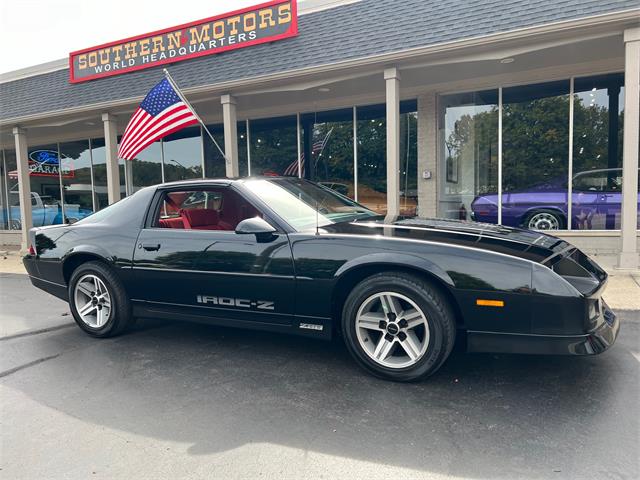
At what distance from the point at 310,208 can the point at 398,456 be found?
2174 millimetres

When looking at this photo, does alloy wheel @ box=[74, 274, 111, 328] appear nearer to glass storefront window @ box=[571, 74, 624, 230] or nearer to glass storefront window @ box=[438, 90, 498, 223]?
glass storefront window @ box=[438, 90, 498, 223]

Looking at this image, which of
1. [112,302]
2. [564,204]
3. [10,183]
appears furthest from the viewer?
[10,183]

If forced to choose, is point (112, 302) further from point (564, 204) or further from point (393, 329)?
point (564, 204)

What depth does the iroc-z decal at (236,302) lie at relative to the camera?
3590 millimetres

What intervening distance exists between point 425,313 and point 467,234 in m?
0.77

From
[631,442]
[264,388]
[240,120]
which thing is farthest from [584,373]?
[240,120]

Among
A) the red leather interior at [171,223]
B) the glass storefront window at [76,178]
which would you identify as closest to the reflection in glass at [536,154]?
the red leather interior at [171,223]

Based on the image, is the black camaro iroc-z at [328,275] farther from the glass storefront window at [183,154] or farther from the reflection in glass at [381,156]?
the glass storefront window at [183,154]

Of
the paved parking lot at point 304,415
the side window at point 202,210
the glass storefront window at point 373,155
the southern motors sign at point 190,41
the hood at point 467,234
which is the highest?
the southern motors sign at point 190,41

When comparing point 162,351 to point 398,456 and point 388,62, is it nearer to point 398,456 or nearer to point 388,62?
point 398,456

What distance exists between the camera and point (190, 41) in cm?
1055

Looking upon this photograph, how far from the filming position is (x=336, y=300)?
3.41 metres

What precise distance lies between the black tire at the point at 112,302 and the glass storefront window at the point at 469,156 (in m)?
7.54

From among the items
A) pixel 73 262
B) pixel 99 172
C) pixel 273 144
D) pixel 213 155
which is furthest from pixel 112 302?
pixel 99 172
